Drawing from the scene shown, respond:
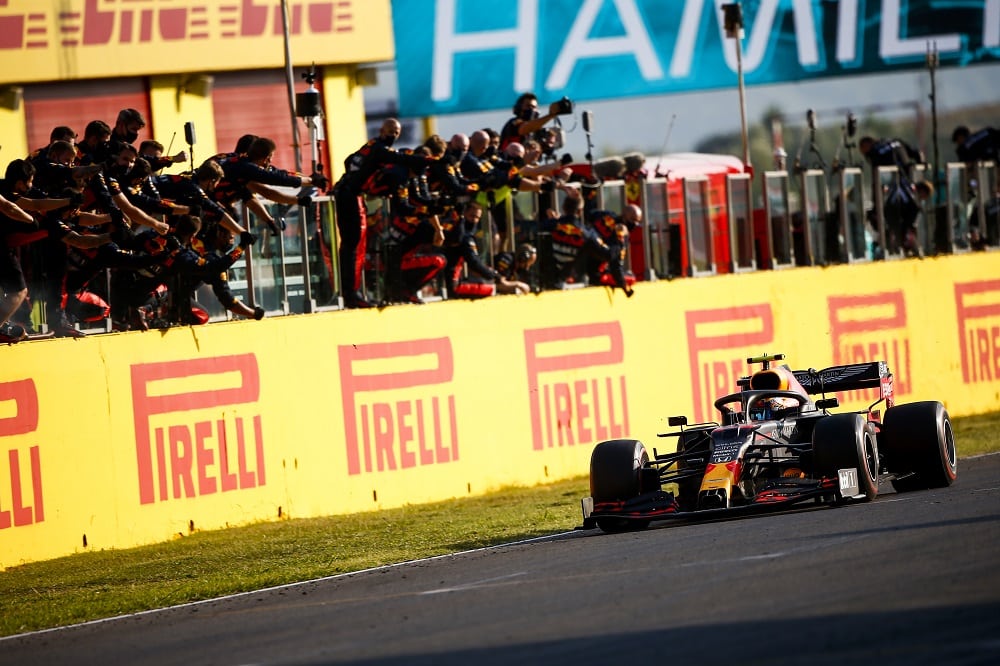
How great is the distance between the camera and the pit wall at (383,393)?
47.8 ft

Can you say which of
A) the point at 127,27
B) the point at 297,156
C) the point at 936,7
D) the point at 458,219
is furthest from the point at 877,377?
the point at 936,7

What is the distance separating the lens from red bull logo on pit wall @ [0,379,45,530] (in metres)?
14.1

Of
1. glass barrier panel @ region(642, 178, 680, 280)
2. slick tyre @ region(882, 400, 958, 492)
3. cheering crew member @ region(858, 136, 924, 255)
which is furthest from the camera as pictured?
cheering crew member @ region(858, 136, 924, 255)

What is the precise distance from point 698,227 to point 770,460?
7.61 meters

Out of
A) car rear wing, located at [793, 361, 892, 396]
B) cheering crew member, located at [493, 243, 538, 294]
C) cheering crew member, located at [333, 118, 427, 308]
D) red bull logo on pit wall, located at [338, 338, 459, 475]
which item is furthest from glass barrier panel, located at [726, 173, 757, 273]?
car rear wing, located at [793, 361, 892, 396]

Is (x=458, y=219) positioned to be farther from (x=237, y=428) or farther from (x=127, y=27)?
(x=127, y=27)

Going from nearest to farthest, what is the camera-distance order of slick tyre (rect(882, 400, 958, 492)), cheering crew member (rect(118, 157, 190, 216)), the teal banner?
slick tyre (rect(882, 400, 958, 492))
cheering crew member (rect(118, 157, 190, 216))
the teal banner

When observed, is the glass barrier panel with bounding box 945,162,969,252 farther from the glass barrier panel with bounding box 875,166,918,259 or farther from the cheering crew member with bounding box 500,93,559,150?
the cheering crew member with bounding box 500,93,559,150

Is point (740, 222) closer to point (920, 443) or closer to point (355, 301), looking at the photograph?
point (355, 301)

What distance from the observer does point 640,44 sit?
25734mm

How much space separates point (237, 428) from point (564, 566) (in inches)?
214

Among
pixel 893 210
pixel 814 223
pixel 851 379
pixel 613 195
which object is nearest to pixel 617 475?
pixel 851 379

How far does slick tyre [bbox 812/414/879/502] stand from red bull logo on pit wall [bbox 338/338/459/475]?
517 centimetres

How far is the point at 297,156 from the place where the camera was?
56.5 feet
